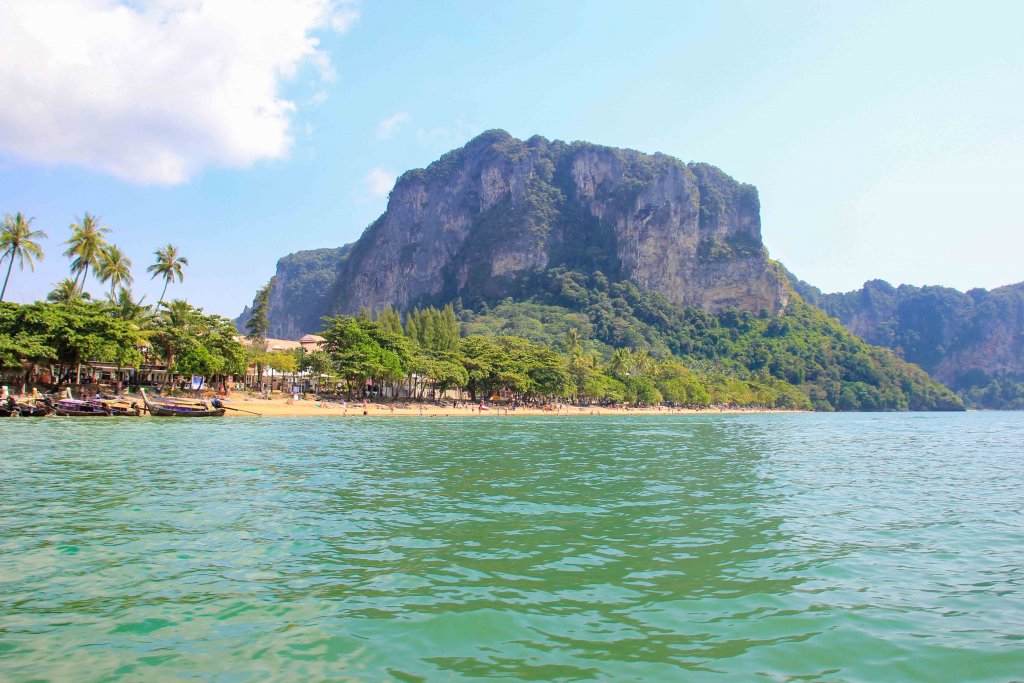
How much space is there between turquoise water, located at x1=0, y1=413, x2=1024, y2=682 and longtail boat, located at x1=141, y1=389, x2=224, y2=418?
105ft

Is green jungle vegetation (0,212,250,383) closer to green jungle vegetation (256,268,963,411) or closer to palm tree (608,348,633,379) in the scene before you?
green jungle vegetation (256,268,963,411)

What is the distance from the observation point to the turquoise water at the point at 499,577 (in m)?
6.80

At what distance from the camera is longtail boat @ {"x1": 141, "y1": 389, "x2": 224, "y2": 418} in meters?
50.0

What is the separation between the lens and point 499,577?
9672 mm

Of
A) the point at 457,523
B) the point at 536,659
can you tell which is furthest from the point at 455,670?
the point at 457,523

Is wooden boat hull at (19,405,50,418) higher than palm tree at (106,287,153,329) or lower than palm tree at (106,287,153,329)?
lower

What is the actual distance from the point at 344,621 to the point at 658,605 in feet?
13.6

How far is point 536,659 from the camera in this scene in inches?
266

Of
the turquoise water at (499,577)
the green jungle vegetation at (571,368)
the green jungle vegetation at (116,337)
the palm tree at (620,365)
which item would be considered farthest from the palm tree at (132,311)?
the palm tree at (620,365)

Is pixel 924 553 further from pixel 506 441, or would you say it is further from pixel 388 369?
pixel 388 369

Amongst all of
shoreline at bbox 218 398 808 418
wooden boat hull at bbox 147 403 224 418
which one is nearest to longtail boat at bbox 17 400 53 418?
wooden boat hull at bbox 147 403 224 418

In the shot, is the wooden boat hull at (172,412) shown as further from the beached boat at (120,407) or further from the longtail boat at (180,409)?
the beached boat at (120,407)

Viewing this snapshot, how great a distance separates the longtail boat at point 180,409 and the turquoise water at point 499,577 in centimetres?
3192

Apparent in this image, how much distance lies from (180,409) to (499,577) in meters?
48.7
